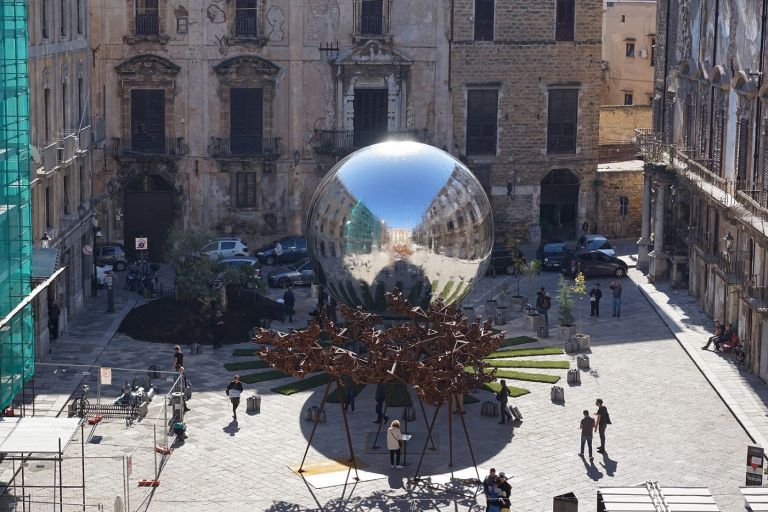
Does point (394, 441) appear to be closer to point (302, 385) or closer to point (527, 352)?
point (302, 385)

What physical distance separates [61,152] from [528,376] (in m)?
15.0

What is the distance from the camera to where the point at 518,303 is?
51.9m

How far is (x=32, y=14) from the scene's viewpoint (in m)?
43.7

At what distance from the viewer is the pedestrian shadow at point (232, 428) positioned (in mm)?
37719

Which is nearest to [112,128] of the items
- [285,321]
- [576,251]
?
[285,321]

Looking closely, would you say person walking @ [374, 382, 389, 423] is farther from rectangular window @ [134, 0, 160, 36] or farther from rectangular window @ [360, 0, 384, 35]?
rectangular window @ [134, 0, 160, 36]

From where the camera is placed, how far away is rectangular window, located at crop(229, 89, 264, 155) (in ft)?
196

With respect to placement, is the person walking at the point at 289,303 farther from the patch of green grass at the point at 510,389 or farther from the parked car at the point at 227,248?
the patch of green grass at the point at 510,389

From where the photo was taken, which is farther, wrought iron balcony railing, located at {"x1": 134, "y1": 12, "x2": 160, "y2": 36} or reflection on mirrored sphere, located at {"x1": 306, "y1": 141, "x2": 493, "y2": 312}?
wrought iron balcony railing, located at {"x1": 134, "y1": 12, "x2": 160, "y2": 36}

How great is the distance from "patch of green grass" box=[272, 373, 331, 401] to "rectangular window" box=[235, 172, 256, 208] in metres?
18.4

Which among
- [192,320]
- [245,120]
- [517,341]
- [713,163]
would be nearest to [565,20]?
[245,120]

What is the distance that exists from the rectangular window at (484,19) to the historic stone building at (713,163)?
618 cm

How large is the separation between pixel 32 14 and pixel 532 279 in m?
18.1

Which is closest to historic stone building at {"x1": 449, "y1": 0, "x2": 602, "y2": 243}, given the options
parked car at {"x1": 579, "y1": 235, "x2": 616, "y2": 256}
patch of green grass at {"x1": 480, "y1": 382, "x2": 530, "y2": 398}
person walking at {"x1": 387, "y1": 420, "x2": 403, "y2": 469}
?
parked car at {"x1": 579, "y1": 235, "x2": 616, "y2": 256}
